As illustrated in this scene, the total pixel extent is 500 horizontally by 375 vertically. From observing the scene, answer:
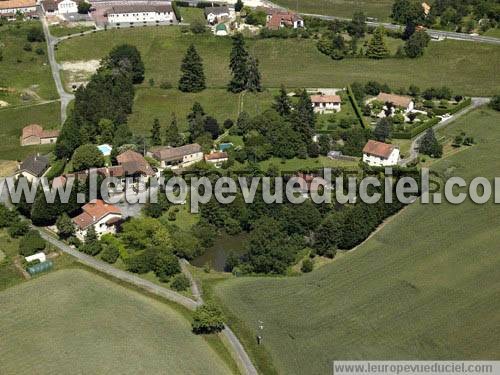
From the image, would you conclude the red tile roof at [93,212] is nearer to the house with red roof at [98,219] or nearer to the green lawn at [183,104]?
the house with red roof at [98,219]

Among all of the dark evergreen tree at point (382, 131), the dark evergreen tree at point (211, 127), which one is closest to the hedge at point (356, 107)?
the dark evergreen tree at point (382, 131)

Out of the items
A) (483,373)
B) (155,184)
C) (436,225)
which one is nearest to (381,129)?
(436,225)

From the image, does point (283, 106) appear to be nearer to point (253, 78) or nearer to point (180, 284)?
point (253, 78)

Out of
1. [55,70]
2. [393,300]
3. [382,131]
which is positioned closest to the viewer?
[393,300]

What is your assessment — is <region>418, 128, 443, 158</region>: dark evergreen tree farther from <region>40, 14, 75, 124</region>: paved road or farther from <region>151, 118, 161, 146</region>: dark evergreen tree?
<region>40, 14, 75, 124</region>: paved road

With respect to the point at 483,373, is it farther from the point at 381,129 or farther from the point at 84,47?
the point at 84,47

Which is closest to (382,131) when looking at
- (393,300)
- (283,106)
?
(283,106)
